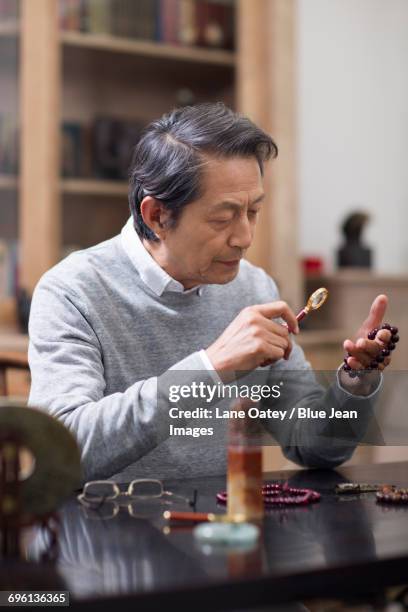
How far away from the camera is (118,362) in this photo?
5.12ft

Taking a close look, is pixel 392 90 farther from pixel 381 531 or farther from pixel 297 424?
pixel 381 531

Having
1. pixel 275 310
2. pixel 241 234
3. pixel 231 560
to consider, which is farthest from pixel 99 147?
pixel 231 560

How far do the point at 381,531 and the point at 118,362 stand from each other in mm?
677

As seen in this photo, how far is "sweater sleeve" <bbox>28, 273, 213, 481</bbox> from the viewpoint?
1.24 m

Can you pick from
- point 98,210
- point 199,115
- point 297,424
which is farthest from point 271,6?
point 297,424

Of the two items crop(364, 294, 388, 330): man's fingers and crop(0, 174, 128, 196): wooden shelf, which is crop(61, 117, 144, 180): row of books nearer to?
crop(0, 174, 128, 196): wooden shelf

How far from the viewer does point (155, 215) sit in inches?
63.8

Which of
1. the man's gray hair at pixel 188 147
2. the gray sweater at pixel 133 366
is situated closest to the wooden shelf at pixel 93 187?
the gray sweater at pixel 133 366

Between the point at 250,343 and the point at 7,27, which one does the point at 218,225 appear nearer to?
the point at 250,343

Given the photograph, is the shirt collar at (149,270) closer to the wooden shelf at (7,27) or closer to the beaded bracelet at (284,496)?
the beaded bracelet at (284,496)

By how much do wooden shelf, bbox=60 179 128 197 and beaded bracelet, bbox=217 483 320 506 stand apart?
6.65 feet

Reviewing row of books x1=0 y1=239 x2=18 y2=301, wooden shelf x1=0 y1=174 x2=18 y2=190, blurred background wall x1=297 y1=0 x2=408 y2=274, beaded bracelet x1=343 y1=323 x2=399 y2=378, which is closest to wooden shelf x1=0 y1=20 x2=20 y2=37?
wooden shelf x1=0 y1=174 x2=18 y2=190

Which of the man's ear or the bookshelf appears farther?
the bookshelf

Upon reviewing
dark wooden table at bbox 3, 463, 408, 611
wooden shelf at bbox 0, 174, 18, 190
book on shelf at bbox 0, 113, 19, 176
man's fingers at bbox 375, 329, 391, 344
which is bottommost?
dark wooden table at bbox 3, 463, 408, 611
